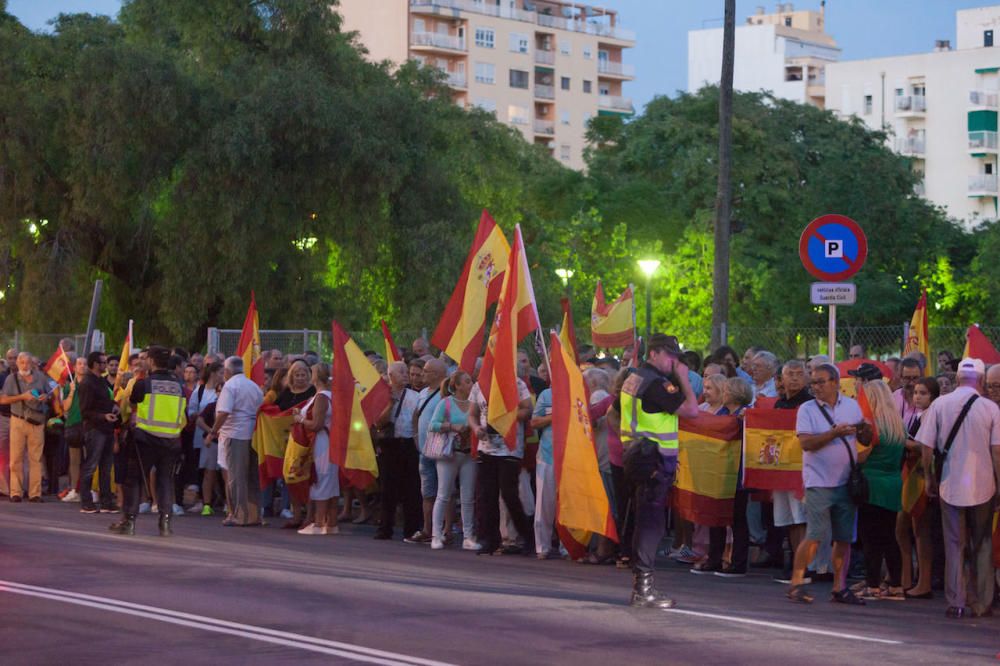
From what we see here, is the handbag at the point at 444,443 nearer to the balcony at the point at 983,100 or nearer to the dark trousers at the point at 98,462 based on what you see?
A: the dark trousers at the point at 98,462

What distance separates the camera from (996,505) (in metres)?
A: 12.8

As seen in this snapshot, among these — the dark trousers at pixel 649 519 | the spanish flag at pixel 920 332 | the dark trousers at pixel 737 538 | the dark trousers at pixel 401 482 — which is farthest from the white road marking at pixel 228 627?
the spanish flag at pixel 920 332

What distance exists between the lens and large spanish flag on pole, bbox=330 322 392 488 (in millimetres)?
18359

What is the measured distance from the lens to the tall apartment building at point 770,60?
124m

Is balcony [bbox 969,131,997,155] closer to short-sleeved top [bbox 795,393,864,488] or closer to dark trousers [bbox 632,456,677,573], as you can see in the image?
short-sleeved top [bbox 795,393,864,488]

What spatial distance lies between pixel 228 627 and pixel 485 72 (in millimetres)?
112529

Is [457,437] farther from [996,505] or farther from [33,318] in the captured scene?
[33,318]

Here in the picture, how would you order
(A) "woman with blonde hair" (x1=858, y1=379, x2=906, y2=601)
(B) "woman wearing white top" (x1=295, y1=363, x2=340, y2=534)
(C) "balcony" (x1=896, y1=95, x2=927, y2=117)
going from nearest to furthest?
(A) "woman with blonde hair" (x1=858, y1=379, x2=906, y2=601)
(B) "woman wearing white top" (x1=295, y1=363, x2=340, y2=534)
(C) "balcony" (x1=896, y1=95, x2=927, y2=117)

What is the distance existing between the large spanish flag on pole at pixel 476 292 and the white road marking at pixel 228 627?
5375 millimetres

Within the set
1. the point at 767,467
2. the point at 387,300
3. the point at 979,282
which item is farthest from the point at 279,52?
the point at 979,282

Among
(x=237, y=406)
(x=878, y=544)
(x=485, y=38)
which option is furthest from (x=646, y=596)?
(x=485, y=38)

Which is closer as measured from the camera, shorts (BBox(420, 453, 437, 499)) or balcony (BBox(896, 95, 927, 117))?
shorts (BBox(420, 453, 437, 499))

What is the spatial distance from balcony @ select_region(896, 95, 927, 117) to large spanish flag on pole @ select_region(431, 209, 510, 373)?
95.3 meters

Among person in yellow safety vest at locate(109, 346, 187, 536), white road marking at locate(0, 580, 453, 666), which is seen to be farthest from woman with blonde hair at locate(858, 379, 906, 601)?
person in yellow safety vest at locate(109, 346, 187, 536)
